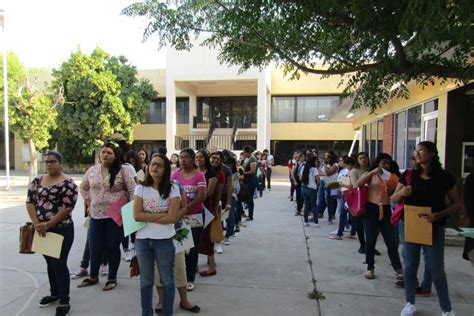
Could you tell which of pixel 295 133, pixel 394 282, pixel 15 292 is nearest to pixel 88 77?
pixel 295 133

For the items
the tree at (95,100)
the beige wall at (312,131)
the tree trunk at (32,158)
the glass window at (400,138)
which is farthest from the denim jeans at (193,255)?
the beige wall at (312,131)

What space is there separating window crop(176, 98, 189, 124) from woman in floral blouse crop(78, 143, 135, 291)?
22.8m

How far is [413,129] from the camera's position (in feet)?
30.9

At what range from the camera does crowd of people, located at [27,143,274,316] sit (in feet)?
11.1

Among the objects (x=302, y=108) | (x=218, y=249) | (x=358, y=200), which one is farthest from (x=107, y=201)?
(x=302, y=108)

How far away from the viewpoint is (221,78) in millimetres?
21484

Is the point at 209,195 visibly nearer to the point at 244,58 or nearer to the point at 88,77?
the point at 244,58

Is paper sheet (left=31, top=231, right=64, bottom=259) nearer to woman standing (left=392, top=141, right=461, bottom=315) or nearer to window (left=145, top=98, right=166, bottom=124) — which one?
woman standing (left=392, top=141, right=461, bottom=315)

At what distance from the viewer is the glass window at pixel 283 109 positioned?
84.8 feet

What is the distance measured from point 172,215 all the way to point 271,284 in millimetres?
1970

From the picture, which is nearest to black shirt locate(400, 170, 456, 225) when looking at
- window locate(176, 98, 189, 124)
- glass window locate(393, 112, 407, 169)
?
glass window locate(393, 112, 407, 169)

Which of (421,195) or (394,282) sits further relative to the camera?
(394,282)

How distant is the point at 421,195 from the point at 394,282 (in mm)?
1665

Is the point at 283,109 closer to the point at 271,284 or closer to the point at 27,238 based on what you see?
the point at 271,284
